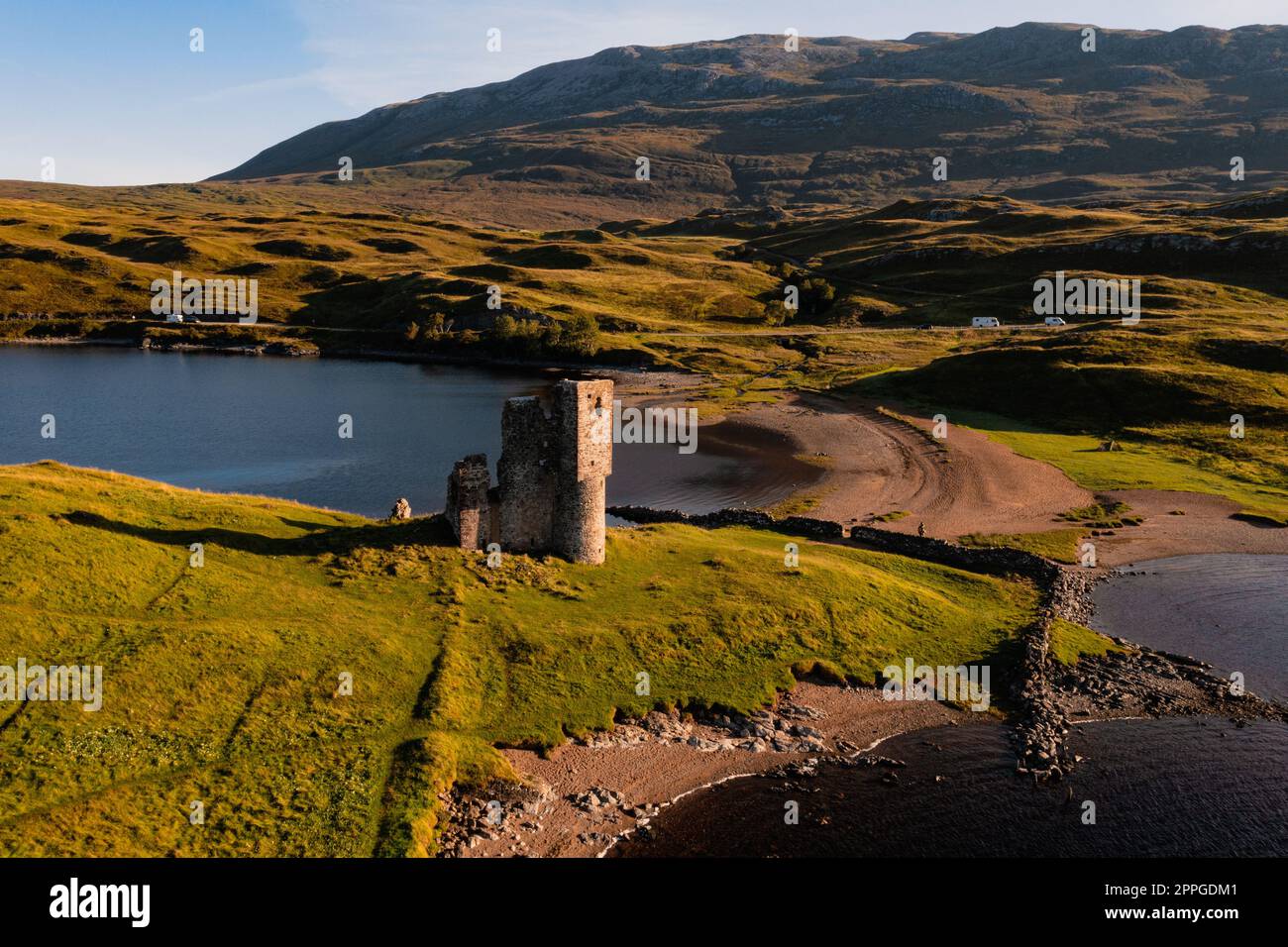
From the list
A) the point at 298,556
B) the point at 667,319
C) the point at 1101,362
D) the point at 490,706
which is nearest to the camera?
the point at 490,706

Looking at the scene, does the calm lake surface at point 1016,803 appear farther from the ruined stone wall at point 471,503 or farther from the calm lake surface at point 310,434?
the calm lake surface at point 310,434

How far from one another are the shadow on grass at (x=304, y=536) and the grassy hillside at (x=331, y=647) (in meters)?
0.14

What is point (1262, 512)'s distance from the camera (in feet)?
224

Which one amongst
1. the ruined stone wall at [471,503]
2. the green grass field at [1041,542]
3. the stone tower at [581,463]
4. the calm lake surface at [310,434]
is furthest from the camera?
the calm lake surface at [310,434]

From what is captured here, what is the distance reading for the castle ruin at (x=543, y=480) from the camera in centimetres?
3975

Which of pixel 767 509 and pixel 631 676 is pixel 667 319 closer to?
pixel 767 509

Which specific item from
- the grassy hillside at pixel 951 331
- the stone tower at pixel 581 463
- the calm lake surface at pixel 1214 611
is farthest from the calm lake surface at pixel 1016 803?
the grassy hillside at pixel 951 331

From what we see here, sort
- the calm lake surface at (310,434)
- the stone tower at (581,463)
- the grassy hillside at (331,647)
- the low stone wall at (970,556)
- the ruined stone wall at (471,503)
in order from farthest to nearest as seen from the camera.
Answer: the calm lake surface at (310,434)
the low stone wall at (970,556)
the stone tower at (581,463)
the ruined stone wall at (471,503)
the grassy hillside at (331,647)

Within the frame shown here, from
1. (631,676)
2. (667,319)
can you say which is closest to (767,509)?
(631,676)

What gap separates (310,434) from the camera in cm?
10200

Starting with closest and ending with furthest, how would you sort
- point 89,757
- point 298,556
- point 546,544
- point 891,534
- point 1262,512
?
point 89,757
point 298,556
point 546,544
point 891,534
point 1262,512

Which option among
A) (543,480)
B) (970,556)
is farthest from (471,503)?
(970,556)

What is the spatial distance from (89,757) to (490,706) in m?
12.9

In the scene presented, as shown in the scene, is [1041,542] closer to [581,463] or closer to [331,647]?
[581,463]
